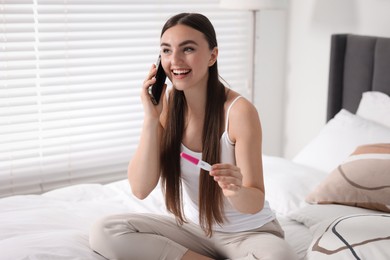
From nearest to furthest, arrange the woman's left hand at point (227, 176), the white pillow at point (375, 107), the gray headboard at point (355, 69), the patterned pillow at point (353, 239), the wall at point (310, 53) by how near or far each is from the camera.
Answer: the woman's left hand at point (227, 176)
the patterned pillow at point (353, 239)
the white pillow at point (375, 107)
the gray headboard at point (355, 69)
the wall at point (310, 53)

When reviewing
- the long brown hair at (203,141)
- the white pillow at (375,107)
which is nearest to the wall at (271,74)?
the white pillow at (375,107)

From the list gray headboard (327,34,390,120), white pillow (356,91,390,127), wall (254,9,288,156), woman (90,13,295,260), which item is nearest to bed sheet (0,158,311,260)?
woman (90,13,295,260)

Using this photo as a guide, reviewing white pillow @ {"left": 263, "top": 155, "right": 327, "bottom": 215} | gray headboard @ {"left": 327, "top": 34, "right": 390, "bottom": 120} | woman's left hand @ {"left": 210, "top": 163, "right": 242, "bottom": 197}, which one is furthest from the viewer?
Answer: gray headboard @ {"left": 327, "top": 34, "right": 390, "bottom": 120}

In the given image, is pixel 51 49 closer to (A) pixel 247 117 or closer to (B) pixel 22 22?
(B) pixel 22 22

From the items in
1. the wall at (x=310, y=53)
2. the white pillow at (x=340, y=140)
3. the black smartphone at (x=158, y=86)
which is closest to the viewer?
the black smartphone at (x=158, y=86)

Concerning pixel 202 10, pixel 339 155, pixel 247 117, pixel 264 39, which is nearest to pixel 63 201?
pixel 247 117

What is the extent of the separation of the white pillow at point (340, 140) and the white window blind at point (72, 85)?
1057 millimetres

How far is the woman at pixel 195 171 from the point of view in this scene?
5.70ft

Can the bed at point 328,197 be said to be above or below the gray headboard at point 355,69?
below

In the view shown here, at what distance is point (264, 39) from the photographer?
3.62 metres

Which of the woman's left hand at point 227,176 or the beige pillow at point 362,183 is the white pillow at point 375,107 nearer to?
the beige pillow at point 362,183

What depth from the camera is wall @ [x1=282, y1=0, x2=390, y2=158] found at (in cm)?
313

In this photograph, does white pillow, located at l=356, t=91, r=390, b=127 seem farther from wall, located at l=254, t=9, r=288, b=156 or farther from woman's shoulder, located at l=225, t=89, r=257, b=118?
woman's shoulder, located at l=225, t=89, r=257, b=118

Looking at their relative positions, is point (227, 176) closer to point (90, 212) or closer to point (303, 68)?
point (90, 212)
